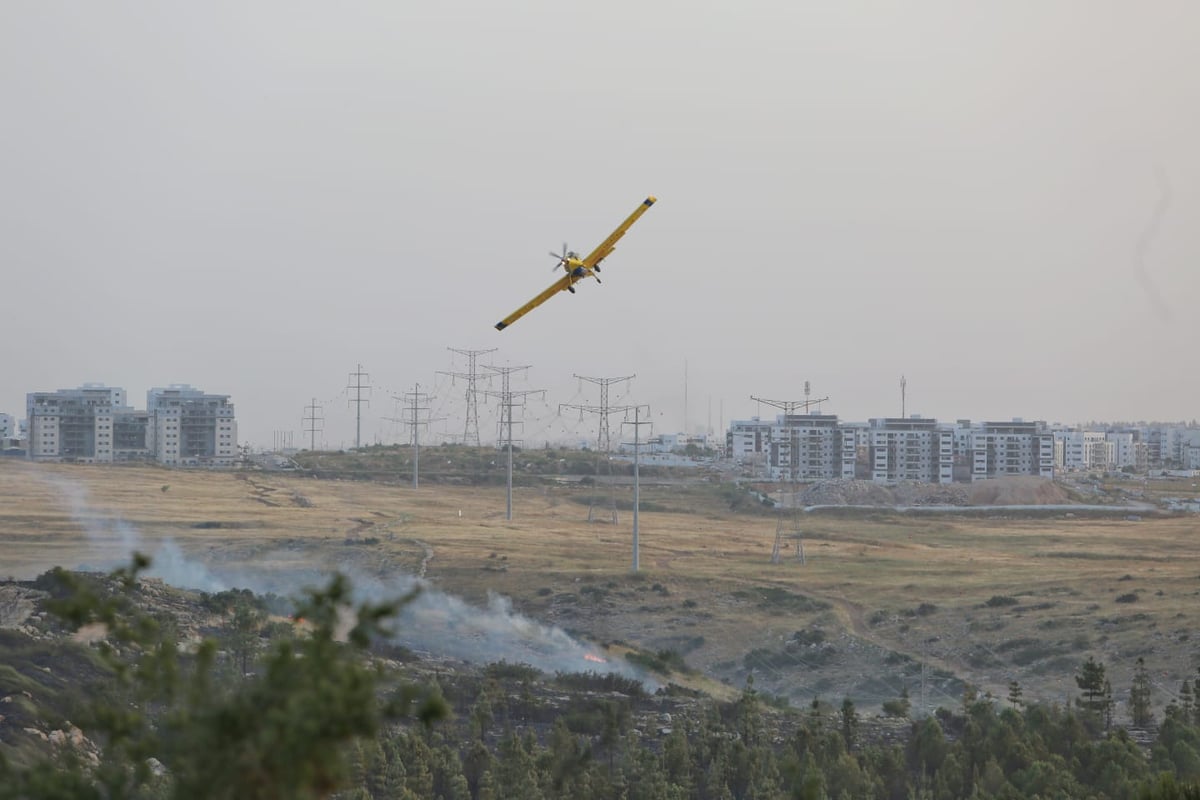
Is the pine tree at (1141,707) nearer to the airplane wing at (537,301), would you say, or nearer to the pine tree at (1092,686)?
the pine tree at (1092,686)

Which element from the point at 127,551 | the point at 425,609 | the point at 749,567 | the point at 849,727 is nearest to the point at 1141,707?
the point at 849,727

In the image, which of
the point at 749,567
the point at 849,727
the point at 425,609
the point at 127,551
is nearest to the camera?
the point at 849,727

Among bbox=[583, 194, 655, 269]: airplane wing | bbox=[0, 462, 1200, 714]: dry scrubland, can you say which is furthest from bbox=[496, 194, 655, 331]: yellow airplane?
bbox=[0, 462, 1200, 714]: dry scrubland

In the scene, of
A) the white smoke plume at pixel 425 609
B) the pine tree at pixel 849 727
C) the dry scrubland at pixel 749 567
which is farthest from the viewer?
the dry scrubland at pixel 749 567

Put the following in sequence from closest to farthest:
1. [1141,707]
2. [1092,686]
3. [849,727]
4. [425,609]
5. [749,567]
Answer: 1. [849,727]
2. [1141,707]
3. [1092,686]
4. [425,609]
5. [749,567]

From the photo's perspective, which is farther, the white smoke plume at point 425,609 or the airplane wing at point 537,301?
the white smoke plume at point 425,609

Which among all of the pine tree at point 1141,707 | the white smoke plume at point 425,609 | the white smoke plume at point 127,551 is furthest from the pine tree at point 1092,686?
the white smoke plume at point 127,551

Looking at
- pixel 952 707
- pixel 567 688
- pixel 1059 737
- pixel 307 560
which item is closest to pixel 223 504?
pixel 307 560

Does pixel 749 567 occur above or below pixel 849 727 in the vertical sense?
above

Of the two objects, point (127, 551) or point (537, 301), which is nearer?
point (537, 301)

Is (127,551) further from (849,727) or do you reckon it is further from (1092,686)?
(1092,686)

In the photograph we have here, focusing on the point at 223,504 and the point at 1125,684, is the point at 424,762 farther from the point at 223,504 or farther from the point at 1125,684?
the point at 223,504
